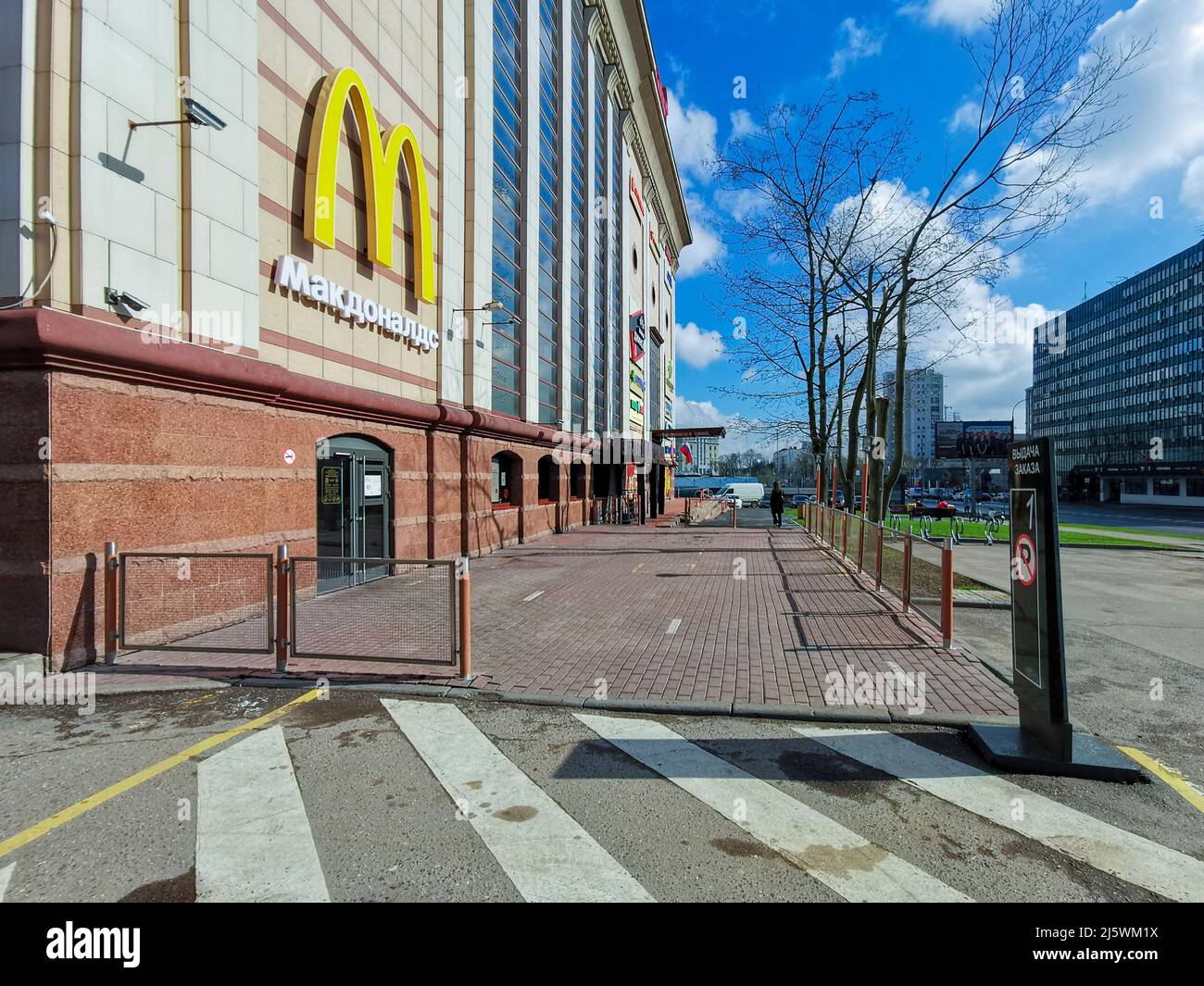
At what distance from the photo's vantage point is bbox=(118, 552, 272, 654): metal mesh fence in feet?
21.8

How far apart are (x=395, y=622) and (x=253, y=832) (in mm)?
3678

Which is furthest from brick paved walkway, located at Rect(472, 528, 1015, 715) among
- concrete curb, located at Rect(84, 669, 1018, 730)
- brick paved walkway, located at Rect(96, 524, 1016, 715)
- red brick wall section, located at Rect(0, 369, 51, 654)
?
red brick wall section, located at Rect(0, 369, 51, 654)

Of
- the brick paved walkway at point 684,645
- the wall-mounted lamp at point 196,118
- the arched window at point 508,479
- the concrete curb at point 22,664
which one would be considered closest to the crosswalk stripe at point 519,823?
the brick paved walkway at point 684,645

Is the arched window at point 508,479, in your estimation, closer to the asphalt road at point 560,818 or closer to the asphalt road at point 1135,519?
the asphalt road at point 560,818

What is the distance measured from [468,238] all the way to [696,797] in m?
15.1

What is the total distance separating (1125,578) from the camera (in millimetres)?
13289

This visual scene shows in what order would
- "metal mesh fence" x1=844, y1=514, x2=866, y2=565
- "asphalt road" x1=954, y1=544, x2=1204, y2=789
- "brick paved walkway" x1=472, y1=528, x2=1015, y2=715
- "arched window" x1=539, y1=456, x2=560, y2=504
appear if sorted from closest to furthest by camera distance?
"asphalt road" x1=954, y1=544, x2=1204, y2=789 → "brick paved walkway" x1=472, y1=528, x2=1015, y2=715 → "metal mesh fence" x1=844, y1=514, x2=866, y2=565 → "arched window" x1=539, y1=456, x2=560, y2=504

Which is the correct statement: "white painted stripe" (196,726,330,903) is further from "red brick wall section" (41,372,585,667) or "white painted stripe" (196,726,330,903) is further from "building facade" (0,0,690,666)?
"building facade" (0,0,690,666)

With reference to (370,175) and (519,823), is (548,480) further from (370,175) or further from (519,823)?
(519,823)

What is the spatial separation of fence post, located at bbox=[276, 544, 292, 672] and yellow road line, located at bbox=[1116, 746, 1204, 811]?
24.3ft

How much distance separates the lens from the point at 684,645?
293 inches

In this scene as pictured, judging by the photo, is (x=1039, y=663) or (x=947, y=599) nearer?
(x=1039, y=663)

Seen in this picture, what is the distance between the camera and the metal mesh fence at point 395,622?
251 inches

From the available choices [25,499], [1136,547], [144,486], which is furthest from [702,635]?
[1136,547]
